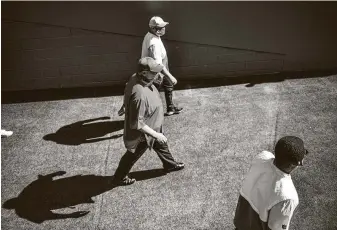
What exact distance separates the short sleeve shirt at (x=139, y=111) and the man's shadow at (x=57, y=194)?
0.92 meters

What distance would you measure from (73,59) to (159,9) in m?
1.94

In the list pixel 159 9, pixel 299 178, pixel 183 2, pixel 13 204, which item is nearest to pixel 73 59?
pixel 159 9

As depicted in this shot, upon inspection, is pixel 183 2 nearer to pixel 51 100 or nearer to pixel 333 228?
pixel 51 100

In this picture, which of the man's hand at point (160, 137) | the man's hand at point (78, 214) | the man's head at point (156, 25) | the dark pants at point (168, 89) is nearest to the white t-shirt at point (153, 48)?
the man's head at point (156, 25)

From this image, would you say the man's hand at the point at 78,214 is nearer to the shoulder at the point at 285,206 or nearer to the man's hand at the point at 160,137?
the man's hand at the point at 160,137

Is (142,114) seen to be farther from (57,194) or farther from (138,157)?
(57,194)

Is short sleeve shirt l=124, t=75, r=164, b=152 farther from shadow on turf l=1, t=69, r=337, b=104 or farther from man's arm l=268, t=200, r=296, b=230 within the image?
shadow on turf l=1, t=69, r=337, b=104

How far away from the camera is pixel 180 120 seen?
256 inches

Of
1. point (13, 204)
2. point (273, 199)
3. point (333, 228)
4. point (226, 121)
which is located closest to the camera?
point (273, 199)

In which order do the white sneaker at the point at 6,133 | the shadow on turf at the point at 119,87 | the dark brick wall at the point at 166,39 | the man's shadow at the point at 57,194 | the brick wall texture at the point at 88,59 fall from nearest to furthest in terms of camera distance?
the man's shadow at the point at 57,194 → the white sneaker at the point at 6,133 → the dark brick wall at the point at 166,39 → the brick wall texture at the point at 88,59 → the shadow on turf at the point at 119,87

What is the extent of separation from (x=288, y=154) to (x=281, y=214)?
48 cm

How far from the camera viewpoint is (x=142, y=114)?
4297 millimetres

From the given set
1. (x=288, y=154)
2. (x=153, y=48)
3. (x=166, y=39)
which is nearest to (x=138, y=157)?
(x=153, y=48)

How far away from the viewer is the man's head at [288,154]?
2.77m
